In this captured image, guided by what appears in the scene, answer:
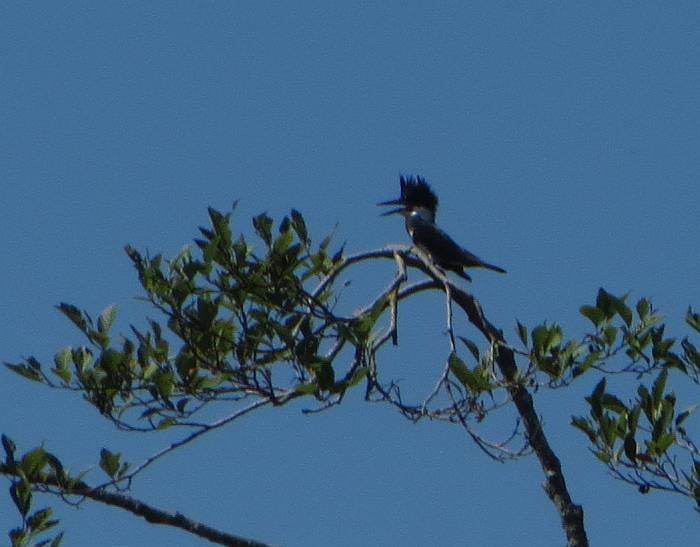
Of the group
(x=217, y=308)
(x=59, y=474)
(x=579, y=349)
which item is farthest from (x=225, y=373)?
(x=579, y=349)

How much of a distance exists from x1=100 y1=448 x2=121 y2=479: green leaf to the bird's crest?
671cm

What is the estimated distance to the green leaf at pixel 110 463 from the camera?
509cm

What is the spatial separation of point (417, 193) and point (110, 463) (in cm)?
685

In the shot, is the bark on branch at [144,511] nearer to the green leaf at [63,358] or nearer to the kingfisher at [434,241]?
the green leaf at [63,358]

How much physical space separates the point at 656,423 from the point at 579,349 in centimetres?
36

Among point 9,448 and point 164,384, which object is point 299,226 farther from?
point 9,448

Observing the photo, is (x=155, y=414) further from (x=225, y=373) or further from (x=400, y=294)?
(x=400, y=294)

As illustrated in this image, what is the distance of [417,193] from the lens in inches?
462

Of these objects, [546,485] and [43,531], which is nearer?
[43,531]

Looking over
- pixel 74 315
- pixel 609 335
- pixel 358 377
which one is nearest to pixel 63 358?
pixel 74 315

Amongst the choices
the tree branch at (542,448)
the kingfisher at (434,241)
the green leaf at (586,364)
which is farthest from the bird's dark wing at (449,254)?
the green leaf at (586,364)

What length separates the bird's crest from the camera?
38.3ft

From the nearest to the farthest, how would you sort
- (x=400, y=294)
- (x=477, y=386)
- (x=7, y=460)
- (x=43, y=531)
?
(x=43, y=531)
(x=7, y=460)
(x=477, y=386)
(x=400, y=294)

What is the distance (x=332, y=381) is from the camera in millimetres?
4926
